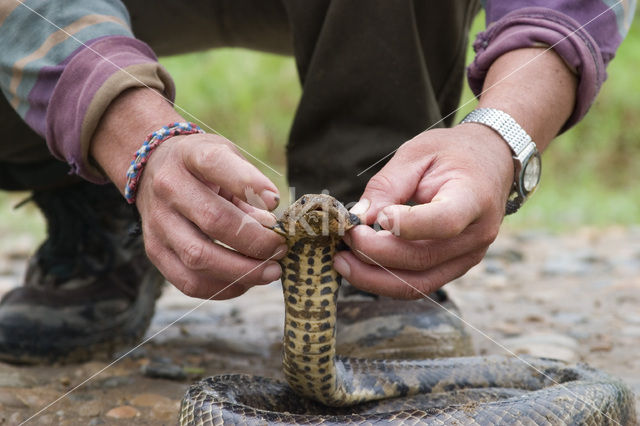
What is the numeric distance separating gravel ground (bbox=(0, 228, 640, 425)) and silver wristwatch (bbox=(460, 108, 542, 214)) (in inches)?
47.8

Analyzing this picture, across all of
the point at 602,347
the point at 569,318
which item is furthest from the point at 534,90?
the point at 569,318

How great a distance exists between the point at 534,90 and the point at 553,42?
16 cm

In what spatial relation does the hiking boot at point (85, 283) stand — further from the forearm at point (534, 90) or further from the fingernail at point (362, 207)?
the forearm at point (534, 90)

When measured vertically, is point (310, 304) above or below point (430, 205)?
below

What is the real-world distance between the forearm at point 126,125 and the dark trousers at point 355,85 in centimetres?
97

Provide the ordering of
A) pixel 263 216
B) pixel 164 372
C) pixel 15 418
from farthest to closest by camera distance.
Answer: pixel 164 372 → pixel 15 418 → pixel 263 216

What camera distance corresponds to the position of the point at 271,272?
1.97m

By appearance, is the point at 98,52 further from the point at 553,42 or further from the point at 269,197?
the point at 553,42

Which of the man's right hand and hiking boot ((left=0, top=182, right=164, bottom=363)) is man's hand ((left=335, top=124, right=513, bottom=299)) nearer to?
the man's right hand

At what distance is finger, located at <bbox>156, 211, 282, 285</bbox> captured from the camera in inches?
73.9

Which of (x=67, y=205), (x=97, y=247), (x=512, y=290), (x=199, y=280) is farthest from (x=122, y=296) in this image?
(x=512, y=290)

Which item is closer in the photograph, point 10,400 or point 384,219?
point 384,219

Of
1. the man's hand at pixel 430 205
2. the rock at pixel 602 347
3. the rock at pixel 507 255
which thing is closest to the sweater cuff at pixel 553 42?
the man's hand at pixel 430 205

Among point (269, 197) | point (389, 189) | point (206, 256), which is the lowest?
point (206, 256)
